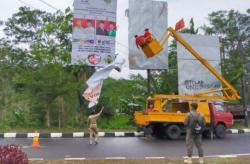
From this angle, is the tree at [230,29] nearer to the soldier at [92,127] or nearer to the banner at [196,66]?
the banner at [196,66]

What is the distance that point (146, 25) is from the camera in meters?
24.4

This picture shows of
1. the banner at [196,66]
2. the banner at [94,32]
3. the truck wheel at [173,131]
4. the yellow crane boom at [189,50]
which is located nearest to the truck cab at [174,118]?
the truck wheel at [173,131]

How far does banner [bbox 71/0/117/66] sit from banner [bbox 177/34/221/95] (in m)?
4.54

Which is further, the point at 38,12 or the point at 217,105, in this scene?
the point at 38,12

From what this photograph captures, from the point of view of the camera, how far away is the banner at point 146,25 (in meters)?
24.1

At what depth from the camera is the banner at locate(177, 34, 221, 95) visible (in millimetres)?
26453

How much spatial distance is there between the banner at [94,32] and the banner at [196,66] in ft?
14.9

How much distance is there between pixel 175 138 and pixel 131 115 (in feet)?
24.5

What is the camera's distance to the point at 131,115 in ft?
88.7

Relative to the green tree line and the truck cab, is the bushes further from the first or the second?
the green tree line

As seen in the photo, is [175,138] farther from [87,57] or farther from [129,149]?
[87,57]

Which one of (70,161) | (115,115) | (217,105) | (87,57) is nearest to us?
(70,161)

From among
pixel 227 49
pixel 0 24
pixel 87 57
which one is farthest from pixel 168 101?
pixel 0 24

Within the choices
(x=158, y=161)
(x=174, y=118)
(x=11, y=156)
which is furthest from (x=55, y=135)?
(x=11, y=156)
